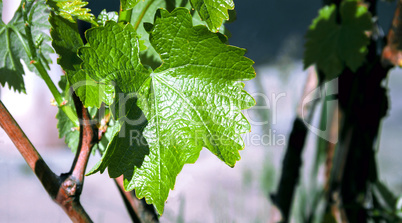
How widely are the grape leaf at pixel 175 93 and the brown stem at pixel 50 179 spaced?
0.04 m

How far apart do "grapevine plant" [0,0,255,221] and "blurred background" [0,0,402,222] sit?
18cm

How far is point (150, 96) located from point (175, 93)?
0.8 inches

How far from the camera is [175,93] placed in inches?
11.9

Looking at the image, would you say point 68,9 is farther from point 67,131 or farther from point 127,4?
point 67,131

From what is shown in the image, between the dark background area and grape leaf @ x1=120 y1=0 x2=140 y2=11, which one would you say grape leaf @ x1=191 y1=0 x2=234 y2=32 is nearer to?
grape leaf @ x1=120 y1=0 x2=140 y2=11

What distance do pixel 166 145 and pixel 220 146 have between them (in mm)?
42

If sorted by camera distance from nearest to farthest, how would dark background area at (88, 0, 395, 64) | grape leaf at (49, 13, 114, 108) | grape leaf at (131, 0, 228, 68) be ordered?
grape leaf at (49, 13, 114, 108) → grape leaf at (131, 0, 228, 68) → dark background area at (88, 0, 395, 64)

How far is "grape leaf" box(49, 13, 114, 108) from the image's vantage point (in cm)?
26

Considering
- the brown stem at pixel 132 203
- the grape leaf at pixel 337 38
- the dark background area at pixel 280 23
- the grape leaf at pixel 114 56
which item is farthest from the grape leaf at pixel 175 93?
the dark background area at pixel 280 23

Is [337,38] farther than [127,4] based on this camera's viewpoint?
Yes

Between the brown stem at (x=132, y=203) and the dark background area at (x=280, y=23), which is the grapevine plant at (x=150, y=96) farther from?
the dark background area at (x=280, y=23)

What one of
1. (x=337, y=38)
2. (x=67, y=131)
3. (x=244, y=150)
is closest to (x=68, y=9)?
(x=67, y=131)

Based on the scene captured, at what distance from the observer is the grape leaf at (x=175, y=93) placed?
0.28 m

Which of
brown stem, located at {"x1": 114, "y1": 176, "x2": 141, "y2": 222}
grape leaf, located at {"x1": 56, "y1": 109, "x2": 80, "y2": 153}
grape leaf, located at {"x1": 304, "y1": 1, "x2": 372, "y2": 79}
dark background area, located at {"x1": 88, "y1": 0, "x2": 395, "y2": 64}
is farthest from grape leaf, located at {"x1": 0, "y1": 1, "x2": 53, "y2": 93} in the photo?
dark background area, located at {"x1": 88, "y1": 0, "x2": 395, "y2": 64}
